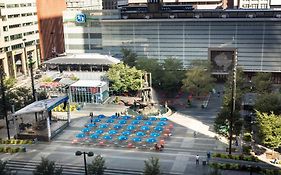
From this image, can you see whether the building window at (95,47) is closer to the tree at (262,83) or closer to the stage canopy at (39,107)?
the stage canopy at (39,107)

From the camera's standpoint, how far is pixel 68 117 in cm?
6681

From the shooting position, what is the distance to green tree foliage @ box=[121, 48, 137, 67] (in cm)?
9219

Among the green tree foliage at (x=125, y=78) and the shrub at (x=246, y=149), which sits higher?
the green tree foliage at (x=125, y=78)

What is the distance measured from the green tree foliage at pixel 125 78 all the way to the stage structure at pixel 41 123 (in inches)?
603

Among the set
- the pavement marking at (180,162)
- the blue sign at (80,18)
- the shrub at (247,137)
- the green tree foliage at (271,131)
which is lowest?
the pavement marking at (180,162)

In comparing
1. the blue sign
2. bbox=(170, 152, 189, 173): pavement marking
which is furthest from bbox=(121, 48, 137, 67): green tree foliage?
bbox=(170, 152, 189, 173): pavement marking

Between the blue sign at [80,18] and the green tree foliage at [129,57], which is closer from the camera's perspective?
the green tree foliage at [129,57]

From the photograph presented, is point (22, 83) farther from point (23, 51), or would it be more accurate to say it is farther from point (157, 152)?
point (157, 152)

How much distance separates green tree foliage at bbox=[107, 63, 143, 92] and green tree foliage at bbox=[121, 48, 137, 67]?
1112 centimetres

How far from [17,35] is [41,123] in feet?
181

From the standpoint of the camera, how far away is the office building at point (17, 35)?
104 metres

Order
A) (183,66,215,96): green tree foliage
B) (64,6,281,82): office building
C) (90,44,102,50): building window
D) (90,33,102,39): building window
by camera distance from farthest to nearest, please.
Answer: (90,44,102,50): building window < (90,33,102,39): building window < (64,6,281,82): office building < (183,66,215,96): green tree foliage

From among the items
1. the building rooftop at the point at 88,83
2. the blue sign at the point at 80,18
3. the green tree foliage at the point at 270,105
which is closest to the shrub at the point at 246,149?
the green tree foliage at the point at 270,105

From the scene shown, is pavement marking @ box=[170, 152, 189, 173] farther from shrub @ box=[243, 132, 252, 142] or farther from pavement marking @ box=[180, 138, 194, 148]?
shrub @ box=[243, 132, 252, 142]
